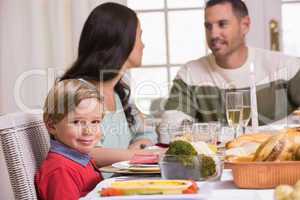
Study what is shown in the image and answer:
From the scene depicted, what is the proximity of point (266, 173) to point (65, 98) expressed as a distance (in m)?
0.67

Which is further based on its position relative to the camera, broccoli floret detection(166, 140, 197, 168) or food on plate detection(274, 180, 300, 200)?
broccoli floret detection(166, 140, 197, 168)

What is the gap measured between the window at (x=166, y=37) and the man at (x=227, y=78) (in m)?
0.47

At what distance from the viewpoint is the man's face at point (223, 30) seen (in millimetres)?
2625

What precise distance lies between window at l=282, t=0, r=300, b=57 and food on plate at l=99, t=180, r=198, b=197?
241 centimetres

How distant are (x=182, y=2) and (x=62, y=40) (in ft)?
2.35

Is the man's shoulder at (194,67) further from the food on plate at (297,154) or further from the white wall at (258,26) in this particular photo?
the food on plate at (297,154)

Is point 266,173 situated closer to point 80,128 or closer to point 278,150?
point 278,150

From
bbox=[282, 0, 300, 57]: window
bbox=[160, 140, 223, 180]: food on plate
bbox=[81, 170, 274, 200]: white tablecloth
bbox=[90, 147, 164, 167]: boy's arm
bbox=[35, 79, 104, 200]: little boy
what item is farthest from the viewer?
bbox=[282, 0, 300, 57]: window

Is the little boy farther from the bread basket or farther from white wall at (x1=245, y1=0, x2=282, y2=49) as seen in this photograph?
white wall at (x1=245, y1=0, x2=282, y2=49)

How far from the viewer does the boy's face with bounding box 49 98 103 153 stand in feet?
4.53

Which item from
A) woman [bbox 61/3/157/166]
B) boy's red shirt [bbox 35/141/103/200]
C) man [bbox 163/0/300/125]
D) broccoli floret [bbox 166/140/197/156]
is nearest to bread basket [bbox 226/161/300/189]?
broccoli floret [bbox 166/140/197/156]

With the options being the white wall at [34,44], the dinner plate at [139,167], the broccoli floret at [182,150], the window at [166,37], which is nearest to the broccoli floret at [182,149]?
the broccoli floret at [182,150]

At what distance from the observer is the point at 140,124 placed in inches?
82.9

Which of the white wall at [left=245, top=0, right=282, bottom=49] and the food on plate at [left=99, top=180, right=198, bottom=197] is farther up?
the white wall at [left=245, top=0, right=282, bottom=49]
